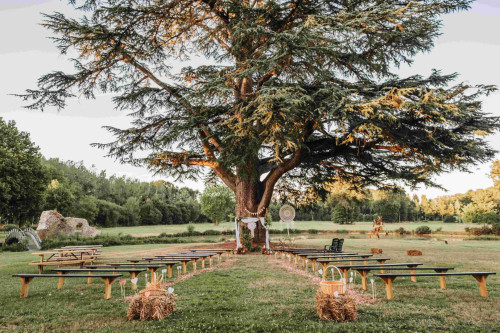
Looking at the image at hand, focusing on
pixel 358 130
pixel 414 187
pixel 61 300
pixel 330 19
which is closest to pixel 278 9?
pixel 330 19

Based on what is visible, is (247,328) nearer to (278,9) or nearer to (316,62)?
(316,62)

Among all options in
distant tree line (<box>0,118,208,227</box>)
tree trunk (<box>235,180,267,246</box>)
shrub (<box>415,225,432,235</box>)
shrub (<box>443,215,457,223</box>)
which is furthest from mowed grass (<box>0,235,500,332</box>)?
shrub (<box>443,215,457,223</box>)

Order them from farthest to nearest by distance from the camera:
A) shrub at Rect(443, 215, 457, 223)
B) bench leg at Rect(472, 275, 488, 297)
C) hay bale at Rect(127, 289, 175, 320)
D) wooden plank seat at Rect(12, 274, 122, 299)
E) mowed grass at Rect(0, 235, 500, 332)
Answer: shrub at Rect(443, 215, 457, 223), wooden plank seat at Rect(12, 274, 122, 299), bench leg at Rect(472, 275, 488, 297), hay bale at Rect(127, 289, 175, 320), mowed grass at Rect(0, 235, 500, 332)

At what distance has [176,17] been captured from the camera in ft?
43.8

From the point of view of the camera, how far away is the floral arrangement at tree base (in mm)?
4508

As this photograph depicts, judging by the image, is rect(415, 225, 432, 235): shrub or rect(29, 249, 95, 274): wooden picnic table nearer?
rect(29, 249, 95, 274): wooden picnic table

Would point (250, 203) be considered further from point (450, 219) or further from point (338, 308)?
point (450, 219)

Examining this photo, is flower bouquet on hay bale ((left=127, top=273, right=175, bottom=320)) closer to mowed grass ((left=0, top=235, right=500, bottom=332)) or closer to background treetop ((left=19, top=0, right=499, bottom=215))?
mowed grass ((left=0, top=235, right=500, bottom=332))

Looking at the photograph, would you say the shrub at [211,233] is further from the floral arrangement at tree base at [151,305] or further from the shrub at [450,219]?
the shrub at [450,219]

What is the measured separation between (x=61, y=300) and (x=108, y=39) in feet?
31.7

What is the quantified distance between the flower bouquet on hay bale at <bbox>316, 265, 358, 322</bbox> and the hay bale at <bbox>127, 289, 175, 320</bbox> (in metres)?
2.28

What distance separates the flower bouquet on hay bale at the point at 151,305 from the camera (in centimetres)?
451

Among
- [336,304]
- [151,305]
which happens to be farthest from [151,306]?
[336,304]

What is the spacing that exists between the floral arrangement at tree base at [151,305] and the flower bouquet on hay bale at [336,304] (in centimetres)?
228
